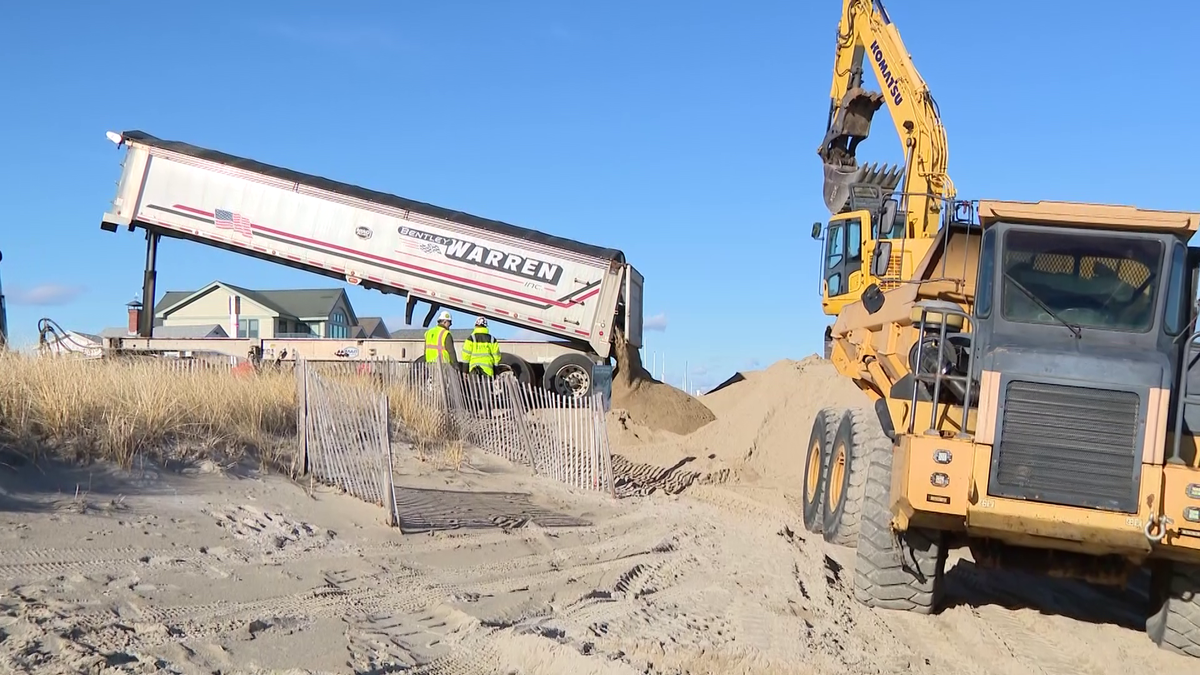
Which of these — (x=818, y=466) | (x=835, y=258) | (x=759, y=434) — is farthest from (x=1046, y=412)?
(x=759, y=434)

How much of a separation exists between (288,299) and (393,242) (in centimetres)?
3397

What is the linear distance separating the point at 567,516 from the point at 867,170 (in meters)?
9.61

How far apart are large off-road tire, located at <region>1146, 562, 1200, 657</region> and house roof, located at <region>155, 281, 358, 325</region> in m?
48.0

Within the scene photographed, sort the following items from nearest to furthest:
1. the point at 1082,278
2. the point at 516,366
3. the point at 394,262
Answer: the point at 1082,278, the point at 394,262, the point at 516,366

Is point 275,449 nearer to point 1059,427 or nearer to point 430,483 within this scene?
point 430,483

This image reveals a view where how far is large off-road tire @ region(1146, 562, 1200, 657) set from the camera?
687 centimetres

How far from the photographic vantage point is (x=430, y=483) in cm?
1131

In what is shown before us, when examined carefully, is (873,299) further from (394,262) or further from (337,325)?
(337,325)

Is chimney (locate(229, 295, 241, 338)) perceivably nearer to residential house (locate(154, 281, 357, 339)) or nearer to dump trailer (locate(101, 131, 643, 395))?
residential house (locate(154, 281, 357, 339))

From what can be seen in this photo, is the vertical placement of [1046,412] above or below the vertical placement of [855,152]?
below

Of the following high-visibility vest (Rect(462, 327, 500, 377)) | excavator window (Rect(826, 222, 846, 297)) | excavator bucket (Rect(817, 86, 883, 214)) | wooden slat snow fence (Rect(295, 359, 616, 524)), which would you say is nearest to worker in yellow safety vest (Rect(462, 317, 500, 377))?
high-visibility vest (Rect(462, 327, 500, 377))

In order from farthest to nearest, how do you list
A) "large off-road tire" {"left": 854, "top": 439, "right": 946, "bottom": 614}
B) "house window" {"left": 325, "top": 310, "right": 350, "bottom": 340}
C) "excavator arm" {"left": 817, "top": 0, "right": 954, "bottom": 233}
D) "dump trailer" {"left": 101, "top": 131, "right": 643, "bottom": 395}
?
"house window" {"left": 325, "top": 310, "right": 350, "bottom": 340} < "dump trailer" {"left": 101, "top": 131, "right": 643, "bottom": 395} < "excavator arm" {"left": 817, "top": 0, "right": 954, "bottom": 233} < "large off-road tire" {"left": 854, "top": 439, "right": 946, "bottom": 614}

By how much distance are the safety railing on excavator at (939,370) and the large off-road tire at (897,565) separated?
0.67m

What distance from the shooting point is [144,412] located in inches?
357
